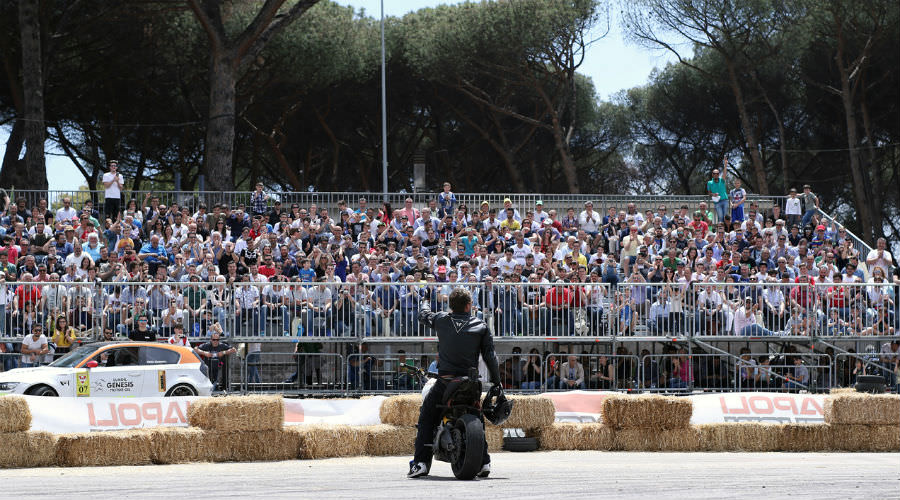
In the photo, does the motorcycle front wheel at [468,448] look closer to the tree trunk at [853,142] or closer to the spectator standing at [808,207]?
the spectator standing at [808,207]

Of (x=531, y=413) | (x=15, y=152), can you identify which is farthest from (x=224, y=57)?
(x=531, y=413)

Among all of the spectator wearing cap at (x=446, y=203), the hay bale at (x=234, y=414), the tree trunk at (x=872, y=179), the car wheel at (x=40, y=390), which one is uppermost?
the tree trunk at (x=872, y=179)

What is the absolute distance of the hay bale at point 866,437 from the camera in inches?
575

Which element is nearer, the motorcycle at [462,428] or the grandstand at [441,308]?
the motorcycle at [462,428]

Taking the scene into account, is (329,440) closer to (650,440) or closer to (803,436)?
(650,440)

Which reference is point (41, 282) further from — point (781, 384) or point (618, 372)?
point (781, 384)

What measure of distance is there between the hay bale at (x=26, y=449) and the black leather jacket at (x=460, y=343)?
4747mm

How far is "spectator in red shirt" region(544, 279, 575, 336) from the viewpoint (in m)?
21.2

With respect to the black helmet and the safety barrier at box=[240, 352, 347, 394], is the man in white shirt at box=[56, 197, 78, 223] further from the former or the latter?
the black helmet

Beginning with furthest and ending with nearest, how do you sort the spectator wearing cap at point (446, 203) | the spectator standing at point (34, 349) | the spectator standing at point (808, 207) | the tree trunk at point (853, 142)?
1. the tree trunk at point (853, 142)
2. the spectator standing at point (808, 207)
3. the spectator wearing cap at point (446, 203)
4. the spectator standing at point (34, 349)

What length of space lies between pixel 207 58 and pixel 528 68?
530 inches

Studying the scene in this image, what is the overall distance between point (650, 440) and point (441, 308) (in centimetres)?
712

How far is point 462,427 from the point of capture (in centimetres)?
1013

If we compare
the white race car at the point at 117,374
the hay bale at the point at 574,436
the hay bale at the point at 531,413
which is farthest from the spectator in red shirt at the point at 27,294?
the hay bale at the point at 574,436
